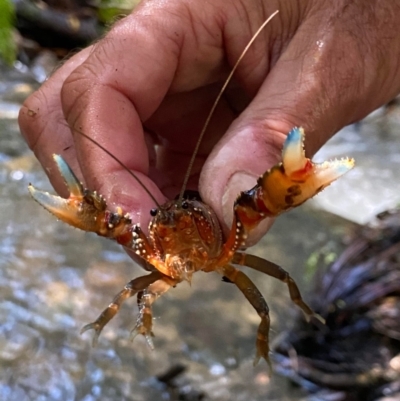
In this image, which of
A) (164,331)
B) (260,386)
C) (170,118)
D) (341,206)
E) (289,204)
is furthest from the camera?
(341,206)

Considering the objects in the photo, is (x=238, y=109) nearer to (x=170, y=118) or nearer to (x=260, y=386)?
(x=170, y=118)

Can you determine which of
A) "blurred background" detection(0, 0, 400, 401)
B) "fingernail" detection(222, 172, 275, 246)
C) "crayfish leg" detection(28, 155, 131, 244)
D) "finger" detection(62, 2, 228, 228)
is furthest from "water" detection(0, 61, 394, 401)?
"crayfish leg" detection(28, 155, 131, 244)

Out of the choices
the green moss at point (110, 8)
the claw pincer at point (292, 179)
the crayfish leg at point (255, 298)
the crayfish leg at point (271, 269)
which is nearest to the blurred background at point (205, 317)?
the crayfish leg at point (271, 269)

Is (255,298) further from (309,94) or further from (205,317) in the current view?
(205,317)

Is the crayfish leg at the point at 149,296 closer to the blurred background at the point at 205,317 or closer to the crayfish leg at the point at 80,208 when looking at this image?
the crayfish leg at the point at 80,208

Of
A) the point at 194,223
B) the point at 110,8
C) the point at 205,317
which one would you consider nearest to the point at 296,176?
the point at 194,223

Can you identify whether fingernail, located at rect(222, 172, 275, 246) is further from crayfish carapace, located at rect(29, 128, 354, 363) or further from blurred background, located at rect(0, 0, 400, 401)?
blurred background, located at rect(0, 0, 400, 401)

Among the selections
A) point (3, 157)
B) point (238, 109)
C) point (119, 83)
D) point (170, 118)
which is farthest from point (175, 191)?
point (3, 157)

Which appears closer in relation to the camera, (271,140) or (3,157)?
(271,140)
